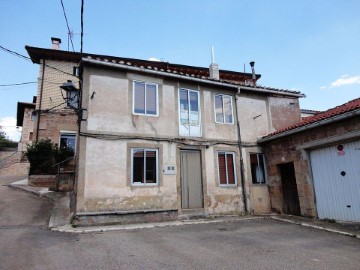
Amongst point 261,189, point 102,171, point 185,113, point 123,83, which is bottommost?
point 261,189

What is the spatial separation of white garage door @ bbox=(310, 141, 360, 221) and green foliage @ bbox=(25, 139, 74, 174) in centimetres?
1339

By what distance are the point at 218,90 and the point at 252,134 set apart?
9.24 ft

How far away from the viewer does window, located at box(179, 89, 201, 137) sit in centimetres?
1191

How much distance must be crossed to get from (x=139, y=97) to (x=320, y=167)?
25.5 ft

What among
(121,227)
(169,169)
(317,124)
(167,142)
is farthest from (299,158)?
(121,227)

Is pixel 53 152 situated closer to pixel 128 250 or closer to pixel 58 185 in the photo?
pixel 58 185

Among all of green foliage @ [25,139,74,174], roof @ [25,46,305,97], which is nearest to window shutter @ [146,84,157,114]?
roof @ [25,46,305,97]

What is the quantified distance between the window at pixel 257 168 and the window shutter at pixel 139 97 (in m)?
5.98

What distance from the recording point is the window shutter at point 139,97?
1111 centimetres

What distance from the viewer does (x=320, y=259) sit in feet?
18.2

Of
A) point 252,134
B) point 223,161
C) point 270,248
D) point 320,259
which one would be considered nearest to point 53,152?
point 223,161

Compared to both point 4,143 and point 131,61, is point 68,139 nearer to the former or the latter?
point 131,61

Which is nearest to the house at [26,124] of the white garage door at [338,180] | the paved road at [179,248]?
the paved road at [179,248]

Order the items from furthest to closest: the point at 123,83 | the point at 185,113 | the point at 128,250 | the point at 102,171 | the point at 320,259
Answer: the point at 185,113, the point at 123,83, the point at 102,171, the point at 128,250, the point at 320,259
